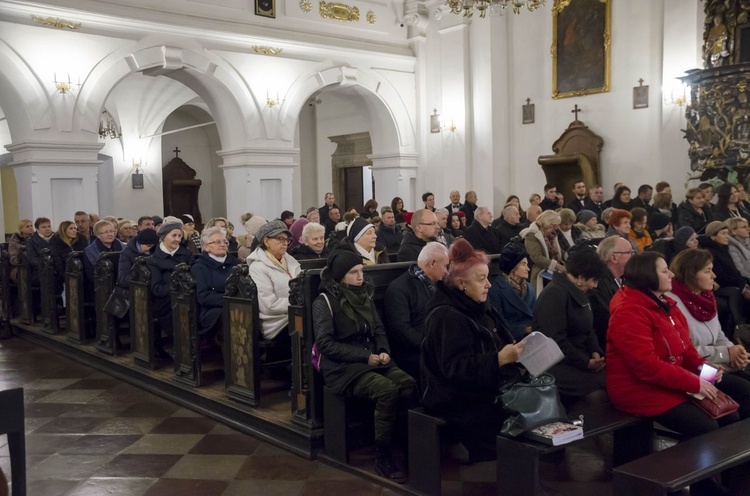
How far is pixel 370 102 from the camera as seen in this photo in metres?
15.0


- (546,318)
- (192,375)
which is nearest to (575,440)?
(546,318)

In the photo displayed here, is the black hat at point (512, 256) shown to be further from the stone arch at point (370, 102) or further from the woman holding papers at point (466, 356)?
the stone arch at point (370, 102)

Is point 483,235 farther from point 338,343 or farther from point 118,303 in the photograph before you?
point 338,343

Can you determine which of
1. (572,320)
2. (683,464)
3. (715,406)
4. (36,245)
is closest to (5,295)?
(36,245)

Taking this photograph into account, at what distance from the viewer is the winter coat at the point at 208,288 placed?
18.0 ft

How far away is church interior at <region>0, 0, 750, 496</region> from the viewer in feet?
32.3

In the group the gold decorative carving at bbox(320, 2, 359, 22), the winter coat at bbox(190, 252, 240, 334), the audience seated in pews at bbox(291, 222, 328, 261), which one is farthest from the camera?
Answer: the gold decorative carving at bbox(320, 2, 359, 22)

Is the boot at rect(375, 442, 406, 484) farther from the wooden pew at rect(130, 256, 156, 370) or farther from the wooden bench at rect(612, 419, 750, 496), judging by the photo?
the wooden pew at rect(130, 256, 156, 370)

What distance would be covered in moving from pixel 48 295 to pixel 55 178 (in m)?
3.71

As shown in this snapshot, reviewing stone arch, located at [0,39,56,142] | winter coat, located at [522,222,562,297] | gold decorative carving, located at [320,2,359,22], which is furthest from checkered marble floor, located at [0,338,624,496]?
gold decorative carving, located at [320,2,359,22]

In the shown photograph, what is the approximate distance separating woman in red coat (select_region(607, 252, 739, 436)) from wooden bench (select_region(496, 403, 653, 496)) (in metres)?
0.11

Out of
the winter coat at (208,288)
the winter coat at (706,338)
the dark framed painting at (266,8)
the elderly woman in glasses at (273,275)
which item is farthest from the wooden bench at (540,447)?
the dark framed painting at (266,8)

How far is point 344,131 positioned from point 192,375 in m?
13.8

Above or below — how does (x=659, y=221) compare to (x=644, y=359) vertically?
above
